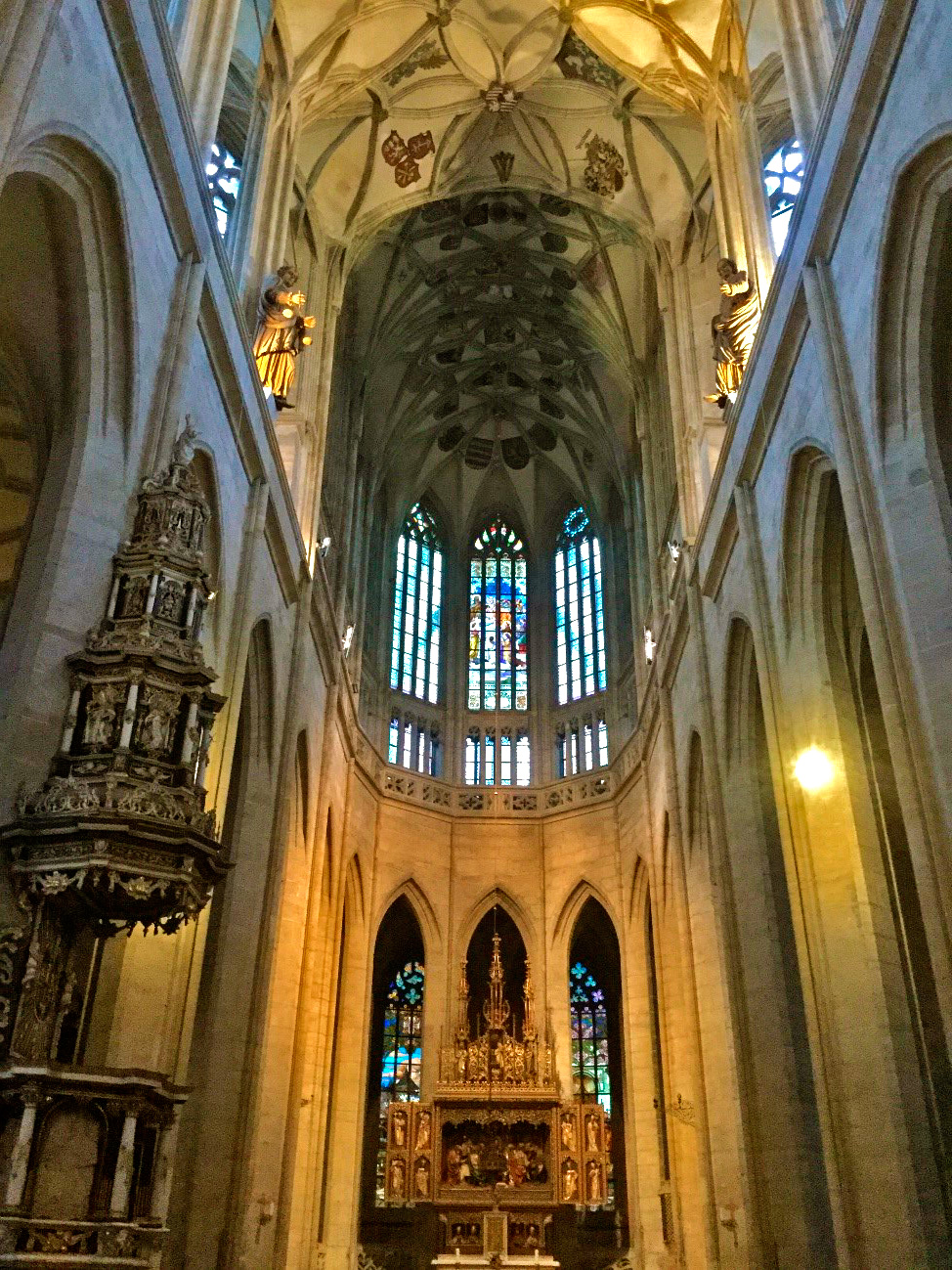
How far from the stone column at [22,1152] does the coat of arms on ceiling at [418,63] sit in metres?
15.3

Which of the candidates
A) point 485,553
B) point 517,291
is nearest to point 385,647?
point 485,553

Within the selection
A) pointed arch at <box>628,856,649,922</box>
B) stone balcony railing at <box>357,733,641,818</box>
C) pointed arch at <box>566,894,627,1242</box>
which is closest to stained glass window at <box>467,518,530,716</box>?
stone balcony railing at <box>357,733,641,818</box>

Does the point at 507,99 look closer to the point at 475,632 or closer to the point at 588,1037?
the point at 475,632

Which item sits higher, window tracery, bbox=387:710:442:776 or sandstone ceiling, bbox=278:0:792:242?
sandstone ceiling, bbox=278:0:792:242

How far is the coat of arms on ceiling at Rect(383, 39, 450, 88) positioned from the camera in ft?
55.3

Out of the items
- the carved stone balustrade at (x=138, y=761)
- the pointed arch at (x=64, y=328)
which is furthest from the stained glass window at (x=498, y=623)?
the carved stone balustrade at (x=138, y=761)

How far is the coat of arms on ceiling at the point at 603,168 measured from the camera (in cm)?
1816

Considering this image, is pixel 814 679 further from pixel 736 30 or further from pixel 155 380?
pixel 736 30

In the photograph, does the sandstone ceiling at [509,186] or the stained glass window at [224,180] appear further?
the sandstone ceiling at [509,186]

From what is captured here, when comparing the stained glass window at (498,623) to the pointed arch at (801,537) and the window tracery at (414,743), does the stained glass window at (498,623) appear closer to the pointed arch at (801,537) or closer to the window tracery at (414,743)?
the window tracery at (414,743)

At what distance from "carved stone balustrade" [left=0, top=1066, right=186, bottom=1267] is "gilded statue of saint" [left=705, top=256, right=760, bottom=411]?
388 inches

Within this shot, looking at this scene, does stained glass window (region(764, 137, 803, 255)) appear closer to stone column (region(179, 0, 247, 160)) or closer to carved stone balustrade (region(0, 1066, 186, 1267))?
stone column (region(179, 0, 247, 160))

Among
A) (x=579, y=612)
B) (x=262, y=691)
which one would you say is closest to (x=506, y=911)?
(x=579, y=612)

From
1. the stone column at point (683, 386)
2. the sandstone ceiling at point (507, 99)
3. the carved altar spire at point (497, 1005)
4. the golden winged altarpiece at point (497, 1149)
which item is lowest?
the golden winged altarpiece at point (497, 1149)
